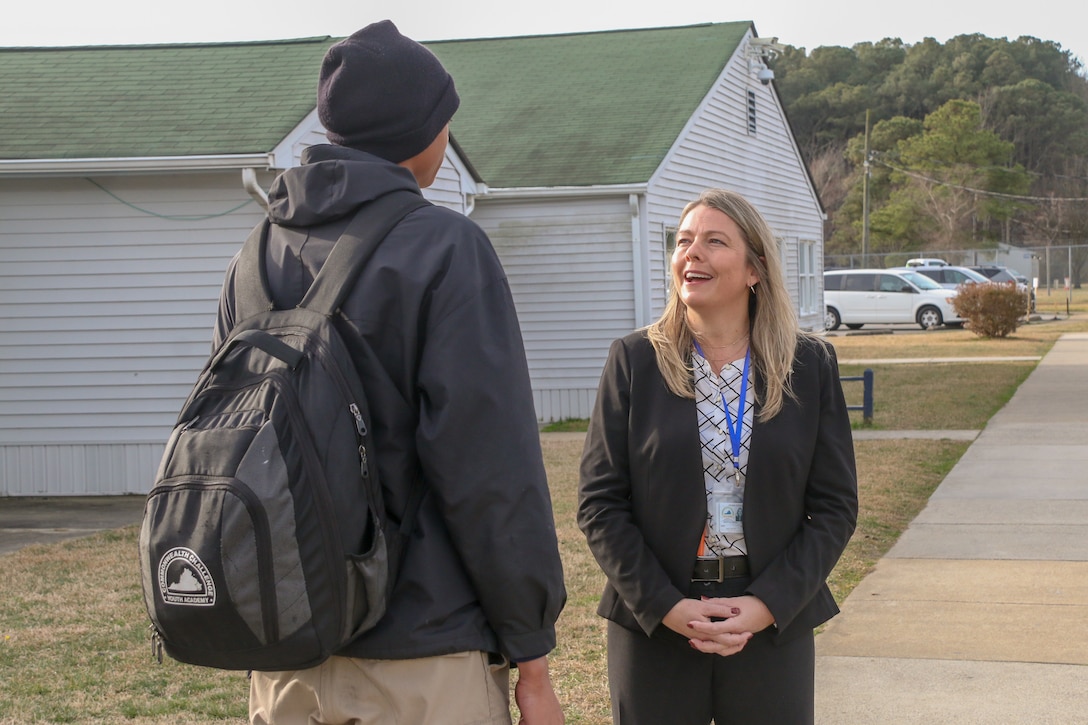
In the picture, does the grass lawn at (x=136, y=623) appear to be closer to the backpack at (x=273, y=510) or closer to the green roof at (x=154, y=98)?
the backpack at (x=273, y=510)

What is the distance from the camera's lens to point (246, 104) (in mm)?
10969

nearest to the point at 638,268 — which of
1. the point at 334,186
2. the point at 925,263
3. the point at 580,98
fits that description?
the point at 580,98

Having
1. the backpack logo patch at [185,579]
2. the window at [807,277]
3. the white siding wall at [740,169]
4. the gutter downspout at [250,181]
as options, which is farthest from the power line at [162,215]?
the window at [807,277]

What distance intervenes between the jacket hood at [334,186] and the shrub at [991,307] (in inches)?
984

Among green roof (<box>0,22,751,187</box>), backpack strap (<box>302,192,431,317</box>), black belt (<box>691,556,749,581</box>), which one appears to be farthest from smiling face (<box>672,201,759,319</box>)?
green roof (<box>0,22,751,187</box>)

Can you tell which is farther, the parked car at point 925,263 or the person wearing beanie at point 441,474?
the parked car at point 925,263

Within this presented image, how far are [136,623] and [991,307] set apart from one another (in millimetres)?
22554

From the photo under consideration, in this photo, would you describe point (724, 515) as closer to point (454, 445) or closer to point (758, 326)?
point (758, 326)

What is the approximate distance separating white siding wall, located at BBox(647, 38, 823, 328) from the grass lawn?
537cm

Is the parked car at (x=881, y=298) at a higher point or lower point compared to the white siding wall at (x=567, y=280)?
lower

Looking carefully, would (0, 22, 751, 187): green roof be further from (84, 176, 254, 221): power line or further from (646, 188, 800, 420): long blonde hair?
(646, 188, 800, 420): long blonde hair

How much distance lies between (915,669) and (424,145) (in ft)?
11.9

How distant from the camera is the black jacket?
201cm

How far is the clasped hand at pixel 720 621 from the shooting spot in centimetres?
272
